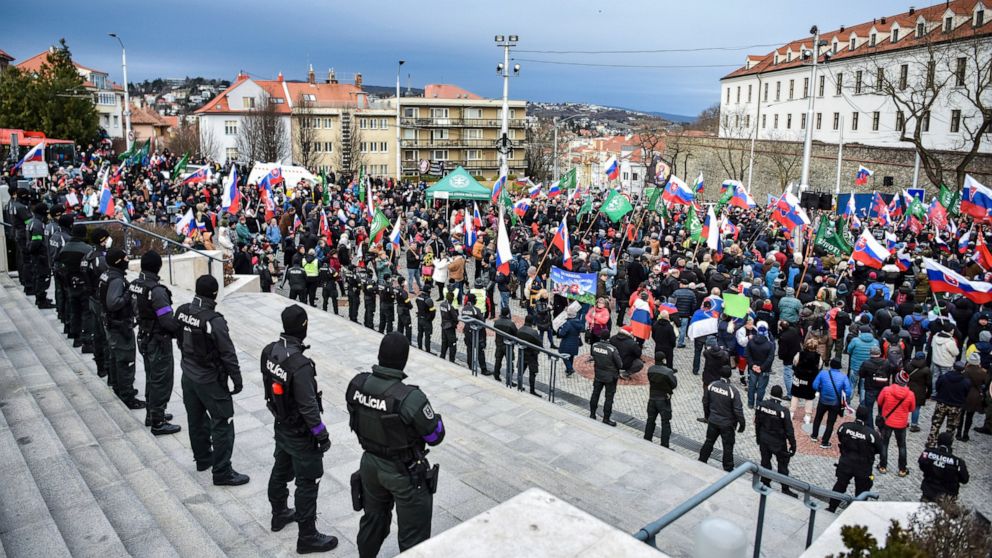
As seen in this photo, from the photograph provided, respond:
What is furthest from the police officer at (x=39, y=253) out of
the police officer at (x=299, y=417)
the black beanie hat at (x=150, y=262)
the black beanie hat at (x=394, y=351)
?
the black beanie hat at (x=394, y=351)

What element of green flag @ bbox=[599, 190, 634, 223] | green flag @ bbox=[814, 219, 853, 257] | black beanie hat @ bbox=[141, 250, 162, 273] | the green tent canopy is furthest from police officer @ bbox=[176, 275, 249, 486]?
the green tent canopy

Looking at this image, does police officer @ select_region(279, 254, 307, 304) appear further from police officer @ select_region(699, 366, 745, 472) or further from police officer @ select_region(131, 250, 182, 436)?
police officer @ select_region(699, 366, 745, 472)

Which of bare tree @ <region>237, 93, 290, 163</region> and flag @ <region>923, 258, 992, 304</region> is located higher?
bare tree @ <region>237, 93, 290, 163</region>

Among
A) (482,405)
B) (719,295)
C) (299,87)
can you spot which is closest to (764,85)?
(299,87)

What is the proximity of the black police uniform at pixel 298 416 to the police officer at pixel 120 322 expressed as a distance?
3.09 m

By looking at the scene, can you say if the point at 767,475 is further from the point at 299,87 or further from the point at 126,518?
the point at 299,87

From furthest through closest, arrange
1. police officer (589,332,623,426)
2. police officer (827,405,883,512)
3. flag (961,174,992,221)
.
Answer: flag (961,174,992,221), police officer (589,332,623,426), police officer (827,405,883,512)

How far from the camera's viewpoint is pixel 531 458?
7.89 meters

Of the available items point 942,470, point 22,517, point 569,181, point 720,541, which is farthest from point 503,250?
point 569,181

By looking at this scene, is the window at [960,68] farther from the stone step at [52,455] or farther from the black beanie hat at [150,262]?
the stone step at [52,455]

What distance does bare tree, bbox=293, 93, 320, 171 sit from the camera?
67000mm

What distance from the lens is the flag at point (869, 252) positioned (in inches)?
598

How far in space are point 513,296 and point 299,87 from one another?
7183 cm

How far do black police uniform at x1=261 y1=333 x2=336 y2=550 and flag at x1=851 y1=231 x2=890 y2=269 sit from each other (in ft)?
44.9
